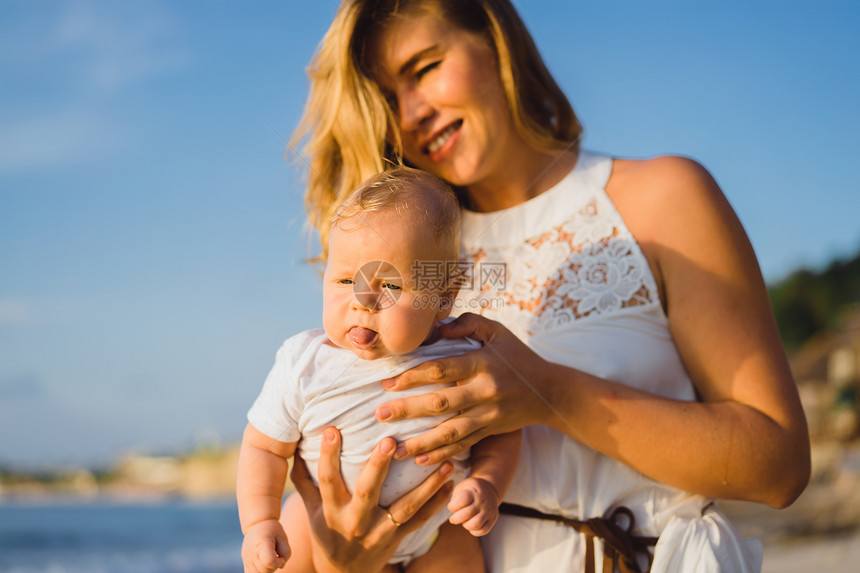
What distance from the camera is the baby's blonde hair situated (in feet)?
5.00

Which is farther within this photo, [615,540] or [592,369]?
[592,369]

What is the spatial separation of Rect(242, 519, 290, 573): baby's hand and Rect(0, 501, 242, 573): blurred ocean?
13.6m

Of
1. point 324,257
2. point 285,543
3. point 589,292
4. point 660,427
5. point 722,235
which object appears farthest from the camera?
point 324,257

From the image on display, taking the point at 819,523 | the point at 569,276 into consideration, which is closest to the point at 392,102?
the point at 569,276

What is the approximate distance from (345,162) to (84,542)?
70.4 feet

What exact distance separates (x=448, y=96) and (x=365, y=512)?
1.35 metres

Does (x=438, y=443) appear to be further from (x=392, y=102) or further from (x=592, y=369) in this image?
(x=392, y=102)

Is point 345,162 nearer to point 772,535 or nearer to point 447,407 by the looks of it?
point 447,407

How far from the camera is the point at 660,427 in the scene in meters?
1.65

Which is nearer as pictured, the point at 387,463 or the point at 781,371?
the point at 387,463

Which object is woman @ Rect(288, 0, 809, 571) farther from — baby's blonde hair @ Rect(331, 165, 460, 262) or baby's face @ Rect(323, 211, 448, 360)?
baby's blonde hair @ Rect(331, 165, 460, 262)

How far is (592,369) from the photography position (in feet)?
5.85

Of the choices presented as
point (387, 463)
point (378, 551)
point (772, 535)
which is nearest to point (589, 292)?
point (387, 463)

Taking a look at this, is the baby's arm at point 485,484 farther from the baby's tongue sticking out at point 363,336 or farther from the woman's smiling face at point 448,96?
the woman's smiling face at point 448,96
